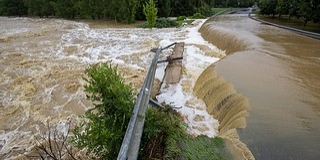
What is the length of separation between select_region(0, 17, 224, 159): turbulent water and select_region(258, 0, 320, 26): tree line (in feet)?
18.7

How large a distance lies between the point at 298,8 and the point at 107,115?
17302 mm

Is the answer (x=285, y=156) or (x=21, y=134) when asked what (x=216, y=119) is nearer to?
(x=285, y=156)

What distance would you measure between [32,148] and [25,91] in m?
3.07

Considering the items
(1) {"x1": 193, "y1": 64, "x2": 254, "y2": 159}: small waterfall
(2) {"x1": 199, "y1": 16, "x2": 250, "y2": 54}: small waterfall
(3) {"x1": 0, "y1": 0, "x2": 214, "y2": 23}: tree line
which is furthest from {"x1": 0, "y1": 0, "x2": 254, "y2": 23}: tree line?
(1) {"x1": 193, "y1": 64, "x2": 254, "y2": 159}: small waterfall

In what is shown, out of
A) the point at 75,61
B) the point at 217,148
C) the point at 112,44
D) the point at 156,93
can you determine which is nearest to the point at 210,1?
the point at 112,44

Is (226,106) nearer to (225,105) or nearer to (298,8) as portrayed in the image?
(225,105)

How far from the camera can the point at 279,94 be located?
18.3 feet

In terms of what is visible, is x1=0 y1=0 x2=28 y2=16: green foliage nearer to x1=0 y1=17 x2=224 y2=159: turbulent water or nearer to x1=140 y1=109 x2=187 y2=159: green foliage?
x1=0 y1=17 x2=224 y2=159: turbulent water

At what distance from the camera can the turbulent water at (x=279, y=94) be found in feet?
12.9

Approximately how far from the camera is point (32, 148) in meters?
4.88

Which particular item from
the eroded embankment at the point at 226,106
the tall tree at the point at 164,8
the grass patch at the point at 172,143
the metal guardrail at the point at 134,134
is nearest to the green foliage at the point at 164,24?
the tall tree at the point at 164,8

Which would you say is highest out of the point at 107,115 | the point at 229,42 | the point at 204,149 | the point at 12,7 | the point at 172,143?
the point at 12,7

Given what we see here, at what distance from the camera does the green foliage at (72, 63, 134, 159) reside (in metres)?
3.02

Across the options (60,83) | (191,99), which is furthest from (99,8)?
(191,99)
